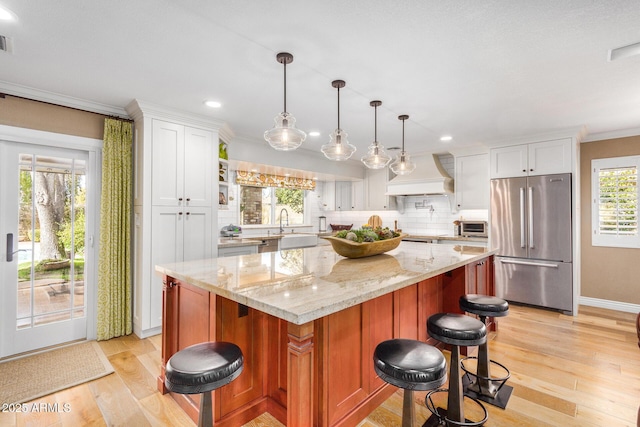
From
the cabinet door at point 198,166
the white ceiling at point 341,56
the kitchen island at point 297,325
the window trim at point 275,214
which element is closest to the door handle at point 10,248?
the white ceiling at point 341,56

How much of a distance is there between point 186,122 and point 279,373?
282 cm

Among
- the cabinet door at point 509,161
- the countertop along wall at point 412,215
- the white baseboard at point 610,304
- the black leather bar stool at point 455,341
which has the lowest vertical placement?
the white baseboard at point 610,304

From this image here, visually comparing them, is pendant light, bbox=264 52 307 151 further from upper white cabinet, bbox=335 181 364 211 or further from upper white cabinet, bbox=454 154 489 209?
upper white cabinet, bbox=335 181 364 211

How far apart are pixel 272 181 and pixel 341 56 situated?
3702 mm

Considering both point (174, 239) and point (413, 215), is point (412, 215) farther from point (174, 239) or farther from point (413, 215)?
point (174, 239)

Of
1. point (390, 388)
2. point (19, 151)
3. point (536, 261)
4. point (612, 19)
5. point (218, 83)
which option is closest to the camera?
point (612, 19)

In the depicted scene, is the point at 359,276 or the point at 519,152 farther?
the point at 519,152

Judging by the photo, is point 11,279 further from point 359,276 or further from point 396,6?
point 396,6

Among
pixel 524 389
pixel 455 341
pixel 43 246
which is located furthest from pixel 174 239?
pixel 524 389

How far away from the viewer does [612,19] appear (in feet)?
5.82

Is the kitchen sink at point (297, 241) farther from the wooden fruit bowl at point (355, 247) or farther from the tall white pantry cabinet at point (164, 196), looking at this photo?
the wooden fruit bowl at point (355, 247)

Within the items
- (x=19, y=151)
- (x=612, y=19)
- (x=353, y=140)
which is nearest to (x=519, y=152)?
(x=353, y=140)

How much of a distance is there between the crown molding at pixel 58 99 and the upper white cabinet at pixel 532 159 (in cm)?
494

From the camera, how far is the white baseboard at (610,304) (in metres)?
4.10
